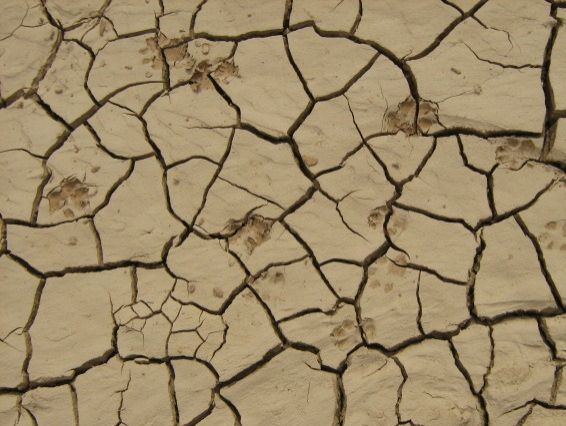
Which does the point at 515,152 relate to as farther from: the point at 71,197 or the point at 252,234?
the point at 71,197

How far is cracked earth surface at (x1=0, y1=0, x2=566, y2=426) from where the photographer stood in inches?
99.7

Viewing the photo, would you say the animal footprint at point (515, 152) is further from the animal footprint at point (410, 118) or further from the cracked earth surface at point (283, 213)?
the animal footprint at point (410, 118)

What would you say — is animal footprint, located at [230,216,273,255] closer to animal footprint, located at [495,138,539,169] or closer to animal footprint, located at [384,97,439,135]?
animal footprint, located at [384,97,439,135]

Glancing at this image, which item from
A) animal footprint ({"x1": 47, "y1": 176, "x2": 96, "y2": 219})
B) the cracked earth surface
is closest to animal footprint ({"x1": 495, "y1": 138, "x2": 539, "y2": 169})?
the cracked earth surface

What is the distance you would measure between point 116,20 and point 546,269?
221cm

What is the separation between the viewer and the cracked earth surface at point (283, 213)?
2533 mm

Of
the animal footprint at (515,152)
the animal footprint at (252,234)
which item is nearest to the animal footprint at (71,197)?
the animal footprint at (252,234)

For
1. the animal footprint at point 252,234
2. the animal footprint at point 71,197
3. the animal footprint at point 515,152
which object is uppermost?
the animal footprint at point 515,152

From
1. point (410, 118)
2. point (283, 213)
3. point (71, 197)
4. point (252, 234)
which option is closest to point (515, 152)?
point (410, 118)

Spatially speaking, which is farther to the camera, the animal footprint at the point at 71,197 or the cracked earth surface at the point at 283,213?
the animal footprint at the point at 71,197

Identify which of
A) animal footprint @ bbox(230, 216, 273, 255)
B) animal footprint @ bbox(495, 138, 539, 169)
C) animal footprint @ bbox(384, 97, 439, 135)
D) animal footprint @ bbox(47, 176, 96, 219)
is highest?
animal footprint @ bbox(384, 97, 439, 135)

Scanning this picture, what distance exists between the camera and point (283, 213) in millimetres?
2684

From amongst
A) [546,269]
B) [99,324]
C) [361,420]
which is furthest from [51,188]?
[546,269]

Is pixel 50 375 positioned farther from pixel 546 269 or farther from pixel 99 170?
pixel 546 269
